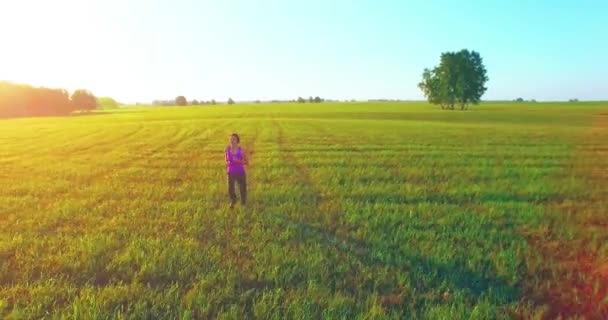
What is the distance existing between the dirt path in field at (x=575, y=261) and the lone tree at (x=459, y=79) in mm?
86519

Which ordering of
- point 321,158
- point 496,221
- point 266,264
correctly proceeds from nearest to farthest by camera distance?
1. point 266,264
2. point 496,221
3. point 321,158

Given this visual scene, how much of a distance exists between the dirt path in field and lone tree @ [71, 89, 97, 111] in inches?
5422

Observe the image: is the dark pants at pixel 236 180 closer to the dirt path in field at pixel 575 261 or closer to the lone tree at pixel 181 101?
the dirt path in field at pixel 575 261

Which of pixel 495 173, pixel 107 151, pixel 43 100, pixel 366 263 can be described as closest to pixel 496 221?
pixel 366 263

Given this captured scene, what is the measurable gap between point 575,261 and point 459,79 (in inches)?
3639

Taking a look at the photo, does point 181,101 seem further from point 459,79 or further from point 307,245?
point 307,245

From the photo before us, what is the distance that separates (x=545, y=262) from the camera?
664cm

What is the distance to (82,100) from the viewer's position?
12800cm

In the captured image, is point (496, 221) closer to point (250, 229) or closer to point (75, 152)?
point (250, 229)

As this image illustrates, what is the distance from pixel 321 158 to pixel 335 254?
13.1m

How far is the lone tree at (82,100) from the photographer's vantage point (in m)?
126

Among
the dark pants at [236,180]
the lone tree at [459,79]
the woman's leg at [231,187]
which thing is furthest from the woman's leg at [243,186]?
the lone tree at [459,79]

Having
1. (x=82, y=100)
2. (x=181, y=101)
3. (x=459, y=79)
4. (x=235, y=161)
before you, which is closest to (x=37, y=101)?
(x=82, y=100)

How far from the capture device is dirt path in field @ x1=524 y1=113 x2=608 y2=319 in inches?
207
